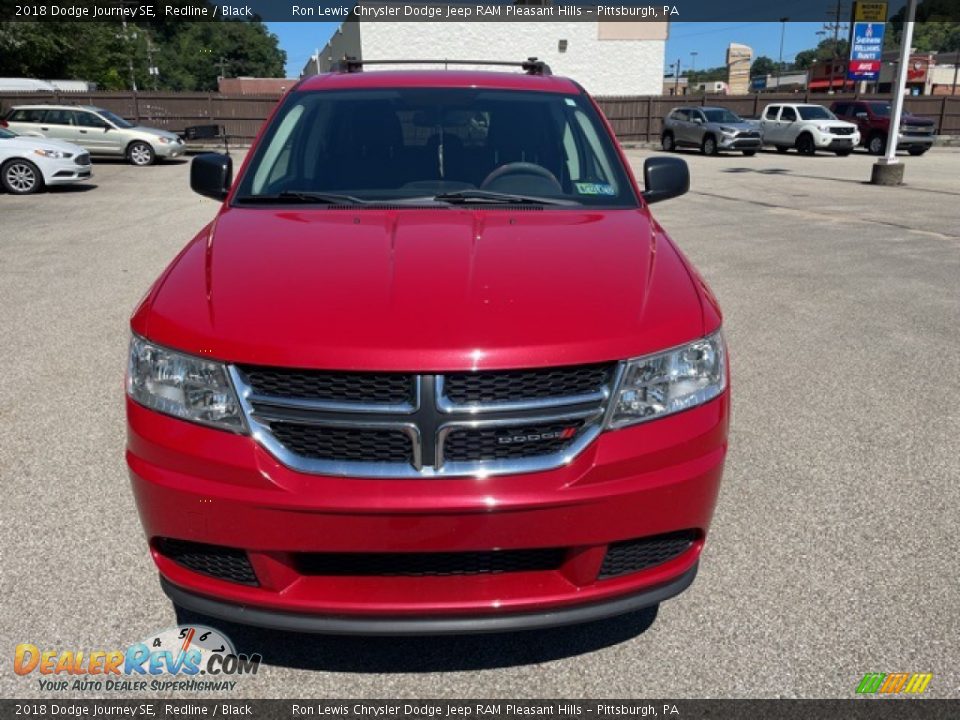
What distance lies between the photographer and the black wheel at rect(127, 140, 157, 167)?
22.2 meters

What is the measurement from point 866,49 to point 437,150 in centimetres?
3713

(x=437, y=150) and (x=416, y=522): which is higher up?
(x=437, y=150)

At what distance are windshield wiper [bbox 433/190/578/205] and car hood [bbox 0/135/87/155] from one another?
14821 mm

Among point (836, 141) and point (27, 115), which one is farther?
point (836, 141)

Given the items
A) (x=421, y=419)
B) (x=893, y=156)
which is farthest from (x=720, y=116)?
(x=421, y=419)

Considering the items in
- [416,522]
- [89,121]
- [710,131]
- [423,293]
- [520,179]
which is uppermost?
[520,179]

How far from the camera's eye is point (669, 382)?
2.23m

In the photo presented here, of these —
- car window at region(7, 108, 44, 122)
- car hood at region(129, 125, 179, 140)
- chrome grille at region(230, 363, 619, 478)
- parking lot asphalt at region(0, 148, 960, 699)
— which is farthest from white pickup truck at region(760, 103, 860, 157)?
chrome grille at region(230, 363, 619, 478)

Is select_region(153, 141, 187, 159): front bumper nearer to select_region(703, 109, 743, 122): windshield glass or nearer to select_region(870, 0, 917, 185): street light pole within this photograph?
select_region(703, 109, 743, 122): windshield glass

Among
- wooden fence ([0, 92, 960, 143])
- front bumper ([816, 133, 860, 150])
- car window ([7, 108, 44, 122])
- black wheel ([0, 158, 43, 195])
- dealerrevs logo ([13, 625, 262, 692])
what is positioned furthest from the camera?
wooden fence ([0, 92, 960, 143])

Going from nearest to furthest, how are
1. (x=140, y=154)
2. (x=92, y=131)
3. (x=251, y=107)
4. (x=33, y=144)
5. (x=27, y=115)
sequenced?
(x=33, y=144) → (x=27, y=115) → (x=92, y=131) → (x=140, y=154) → (x=251, y=107)

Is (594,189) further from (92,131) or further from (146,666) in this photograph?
(92,131)

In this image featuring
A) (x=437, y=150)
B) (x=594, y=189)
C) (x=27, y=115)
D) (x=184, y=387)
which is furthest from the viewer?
(x=27, y=115)

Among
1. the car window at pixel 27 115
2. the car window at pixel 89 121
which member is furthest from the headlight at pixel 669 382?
the car window at pixel 27 115
